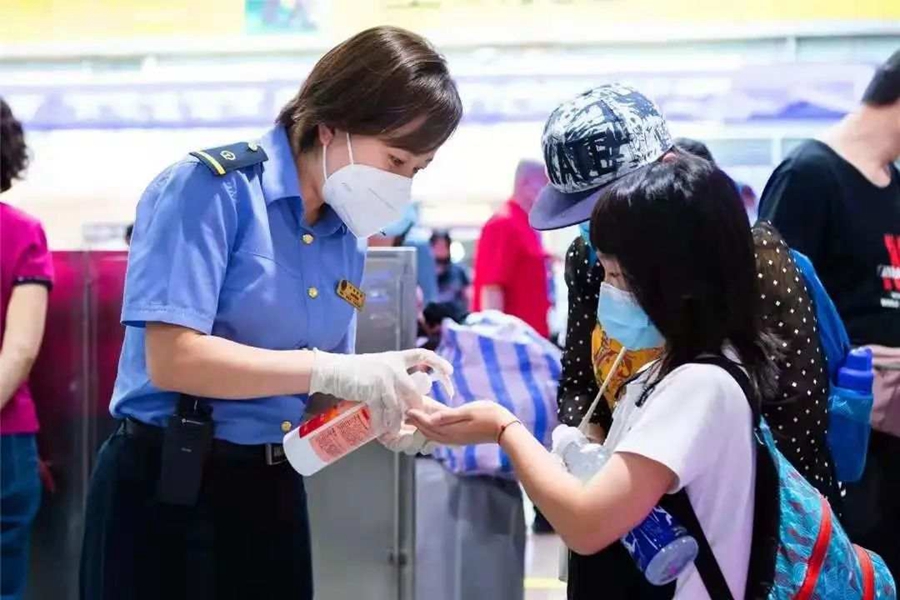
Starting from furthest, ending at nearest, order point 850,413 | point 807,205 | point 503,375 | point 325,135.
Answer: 1. point 503,375
2. point 807,205
3. point 850,413
4. point 325,135

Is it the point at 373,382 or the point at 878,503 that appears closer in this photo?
the point at 373,382

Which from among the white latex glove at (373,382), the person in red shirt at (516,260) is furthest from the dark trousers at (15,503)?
the person in red shirt at (516,260)

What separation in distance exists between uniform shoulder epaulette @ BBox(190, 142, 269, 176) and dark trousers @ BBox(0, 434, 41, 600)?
4.88 feet

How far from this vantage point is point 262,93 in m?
5.49

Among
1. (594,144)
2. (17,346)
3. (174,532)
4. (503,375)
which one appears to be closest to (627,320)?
(594,144)

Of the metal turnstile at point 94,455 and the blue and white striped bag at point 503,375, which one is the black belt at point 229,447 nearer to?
the blue and white striped bag at point 503,375

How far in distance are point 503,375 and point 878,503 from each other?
40.0 inches

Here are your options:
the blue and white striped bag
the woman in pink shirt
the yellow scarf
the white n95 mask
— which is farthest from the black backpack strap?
the woman in pink shirt

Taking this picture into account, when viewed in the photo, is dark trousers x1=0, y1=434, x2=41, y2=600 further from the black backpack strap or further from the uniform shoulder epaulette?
the black backpack strap

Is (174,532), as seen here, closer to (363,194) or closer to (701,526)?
(363,194)

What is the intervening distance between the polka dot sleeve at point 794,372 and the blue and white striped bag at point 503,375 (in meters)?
1.27

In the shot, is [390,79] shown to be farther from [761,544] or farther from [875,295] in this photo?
[875,295]

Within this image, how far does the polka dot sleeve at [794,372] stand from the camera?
64.4 inches

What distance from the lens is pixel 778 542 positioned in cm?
137
